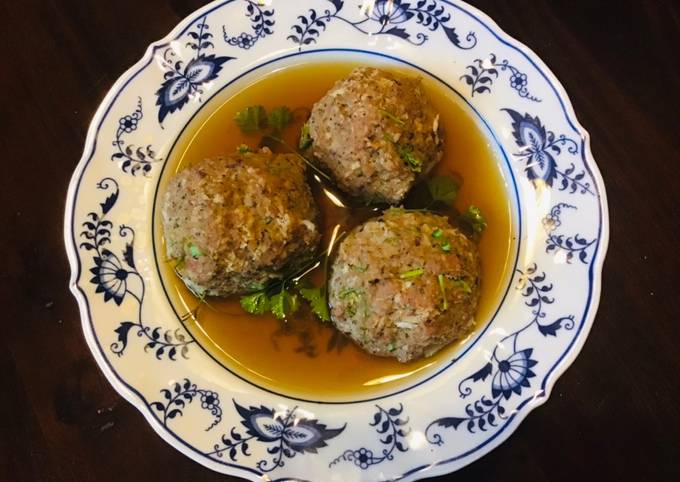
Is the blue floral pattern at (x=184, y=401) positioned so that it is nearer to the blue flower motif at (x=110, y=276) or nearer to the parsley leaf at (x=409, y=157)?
the blue flower motif at (x=110, y=276)

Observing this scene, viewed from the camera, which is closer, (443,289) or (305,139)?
(443,289)

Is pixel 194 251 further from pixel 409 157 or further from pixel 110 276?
pixel 409 157

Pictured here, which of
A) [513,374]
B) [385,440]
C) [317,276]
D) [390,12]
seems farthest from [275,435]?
[390,12]

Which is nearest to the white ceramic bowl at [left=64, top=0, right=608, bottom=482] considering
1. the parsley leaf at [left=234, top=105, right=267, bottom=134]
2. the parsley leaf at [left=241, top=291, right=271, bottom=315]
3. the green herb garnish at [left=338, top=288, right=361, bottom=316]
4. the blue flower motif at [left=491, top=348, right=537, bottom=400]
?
the blue flower motif at [left=491, top=348, right=537, bottom=400]

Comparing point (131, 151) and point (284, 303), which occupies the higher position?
point (131, 151)

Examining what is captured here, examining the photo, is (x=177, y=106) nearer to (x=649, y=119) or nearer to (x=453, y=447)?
(x=453, y=447)

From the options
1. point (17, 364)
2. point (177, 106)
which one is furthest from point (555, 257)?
point (17, 364)
